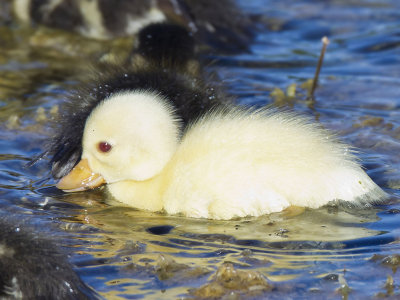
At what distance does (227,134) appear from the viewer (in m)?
3.10

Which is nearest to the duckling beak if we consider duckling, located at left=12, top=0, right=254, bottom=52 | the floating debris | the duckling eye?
the duckling eye

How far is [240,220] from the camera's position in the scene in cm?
305

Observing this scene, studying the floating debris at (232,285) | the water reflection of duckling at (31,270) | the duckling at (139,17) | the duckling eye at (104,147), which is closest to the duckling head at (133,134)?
the duckling eye at (104,147)

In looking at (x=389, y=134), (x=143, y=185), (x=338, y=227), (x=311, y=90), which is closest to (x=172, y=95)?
(x=143, y=185)

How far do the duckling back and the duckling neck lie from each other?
0.21 feet

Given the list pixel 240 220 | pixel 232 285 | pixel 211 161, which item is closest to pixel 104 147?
pixel 211 161

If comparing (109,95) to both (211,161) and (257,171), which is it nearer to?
(211,161)

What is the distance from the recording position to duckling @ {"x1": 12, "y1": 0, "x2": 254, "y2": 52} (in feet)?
17.6

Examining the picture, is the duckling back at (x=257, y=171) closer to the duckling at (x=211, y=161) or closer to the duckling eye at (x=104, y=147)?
the duckling at (x=211, y=161)

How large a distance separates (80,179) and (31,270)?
43.4 inches

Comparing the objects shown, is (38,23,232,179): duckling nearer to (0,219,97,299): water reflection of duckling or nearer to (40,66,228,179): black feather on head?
(40,66,228,179): black feather on head

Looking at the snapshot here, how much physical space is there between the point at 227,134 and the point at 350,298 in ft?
2.83

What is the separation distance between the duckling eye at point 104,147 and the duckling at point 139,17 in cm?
210

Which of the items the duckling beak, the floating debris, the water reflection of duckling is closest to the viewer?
the water reflection of duckling
